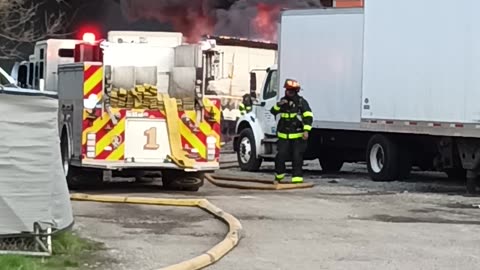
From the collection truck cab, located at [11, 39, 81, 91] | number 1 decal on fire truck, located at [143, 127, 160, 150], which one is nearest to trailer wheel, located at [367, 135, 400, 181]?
number 1 decal on fire truck, located at [143, 127, 160, 150]

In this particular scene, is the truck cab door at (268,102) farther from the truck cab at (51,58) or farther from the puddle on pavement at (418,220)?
the puddle on pavement at (418,220)

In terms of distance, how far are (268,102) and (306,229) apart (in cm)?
944

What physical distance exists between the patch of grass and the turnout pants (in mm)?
7695

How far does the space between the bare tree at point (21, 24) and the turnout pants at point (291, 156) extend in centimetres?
530

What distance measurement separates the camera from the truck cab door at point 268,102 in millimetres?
20391

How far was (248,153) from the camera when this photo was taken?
820 inches

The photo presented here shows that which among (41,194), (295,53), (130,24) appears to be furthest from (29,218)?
(130,24)

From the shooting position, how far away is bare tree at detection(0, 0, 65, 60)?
2092 cm

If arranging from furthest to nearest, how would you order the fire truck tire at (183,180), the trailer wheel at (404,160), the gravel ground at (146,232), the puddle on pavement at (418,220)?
the trailer wheel at (404,160) → the fire truck tire at (183,180) → the puddle on pavement at (418,220) → the gravel ground at (146,232)

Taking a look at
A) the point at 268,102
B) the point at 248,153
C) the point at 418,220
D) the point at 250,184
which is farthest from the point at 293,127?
the point at 418,220

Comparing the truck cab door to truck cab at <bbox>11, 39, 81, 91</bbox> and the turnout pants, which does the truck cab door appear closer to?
the turnout pants

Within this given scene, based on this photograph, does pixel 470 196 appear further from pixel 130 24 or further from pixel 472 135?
pixel 130 24

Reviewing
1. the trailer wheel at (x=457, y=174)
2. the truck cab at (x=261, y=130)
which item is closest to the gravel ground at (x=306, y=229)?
the trailer wheel at (x=457, y=174)

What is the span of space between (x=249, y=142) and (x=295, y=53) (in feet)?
7.01
